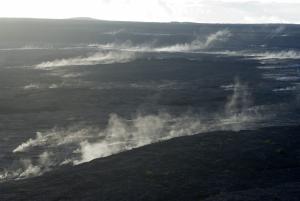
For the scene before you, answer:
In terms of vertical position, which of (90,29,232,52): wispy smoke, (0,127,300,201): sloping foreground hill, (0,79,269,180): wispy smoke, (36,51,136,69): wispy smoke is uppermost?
(0,127,300,201): sloping foreground hill

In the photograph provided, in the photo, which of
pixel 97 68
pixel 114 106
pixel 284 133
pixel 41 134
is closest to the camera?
pixel 284 133

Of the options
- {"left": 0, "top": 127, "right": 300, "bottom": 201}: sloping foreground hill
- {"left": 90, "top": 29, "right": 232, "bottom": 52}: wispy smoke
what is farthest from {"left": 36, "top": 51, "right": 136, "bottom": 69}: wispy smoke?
{"left": 0, "top": 127, "right": 300, "bottom": 201}: sloping foreground hill

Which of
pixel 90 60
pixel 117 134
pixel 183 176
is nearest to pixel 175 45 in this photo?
pixel 90 60

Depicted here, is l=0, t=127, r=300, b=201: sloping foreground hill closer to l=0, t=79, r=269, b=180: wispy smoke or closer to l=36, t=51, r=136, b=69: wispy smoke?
l=0, t=79, r=269, b=180: wispy smoke

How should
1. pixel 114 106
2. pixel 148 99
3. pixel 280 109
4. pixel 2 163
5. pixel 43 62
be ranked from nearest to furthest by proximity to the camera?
pixel 2 163, pixel 280 109, pixel 114 106, pixel 148 99, pixel 43 62

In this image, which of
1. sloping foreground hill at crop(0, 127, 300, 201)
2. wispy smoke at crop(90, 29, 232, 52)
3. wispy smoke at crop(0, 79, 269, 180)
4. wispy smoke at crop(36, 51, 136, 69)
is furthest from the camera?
wispy smoke at crop(90, 29, 232, 52)

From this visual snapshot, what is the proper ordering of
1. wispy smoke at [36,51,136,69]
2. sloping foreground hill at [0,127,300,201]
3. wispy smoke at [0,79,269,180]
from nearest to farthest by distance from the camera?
1. sloping foreground hill at [0,127,300,201]
2. wispy smoke at [0,79,269,180]
3. wispy smoke at [36,51,136,69]

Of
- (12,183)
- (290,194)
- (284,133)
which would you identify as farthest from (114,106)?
(290,194)

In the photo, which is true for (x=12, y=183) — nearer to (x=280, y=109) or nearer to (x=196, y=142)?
(x=196, y=142)
